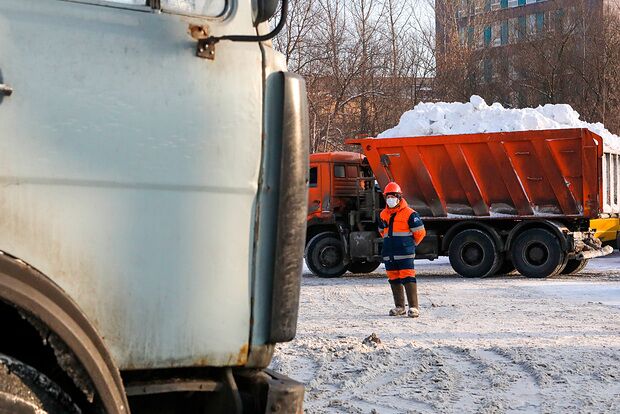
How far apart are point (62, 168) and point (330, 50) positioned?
25.7 m

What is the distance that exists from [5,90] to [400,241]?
29.1 ft

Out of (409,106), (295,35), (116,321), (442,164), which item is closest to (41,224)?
(116,321)

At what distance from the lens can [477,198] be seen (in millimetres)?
17484

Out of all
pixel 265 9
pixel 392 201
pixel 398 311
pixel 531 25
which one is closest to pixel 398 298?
pixel 398 311

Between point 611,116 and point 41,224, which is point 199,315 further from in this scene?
point 611,116

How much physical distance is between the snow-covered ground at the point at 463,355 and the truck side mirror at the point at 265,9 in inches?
149

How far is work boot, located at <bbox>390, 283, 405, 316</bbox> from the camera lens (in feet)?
38.1

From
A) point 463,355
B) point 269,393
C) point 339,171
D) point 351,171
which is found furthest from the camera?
point 351,171

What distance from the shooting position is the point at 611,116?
32344 mm

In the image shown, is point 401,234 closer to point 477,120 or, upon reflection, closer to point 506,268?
point 506,268

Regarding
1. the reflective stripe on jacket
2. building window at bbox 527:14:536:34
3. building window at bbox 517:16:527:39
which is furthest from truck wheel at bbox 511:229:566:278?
building window at bbox 527:14:536:34

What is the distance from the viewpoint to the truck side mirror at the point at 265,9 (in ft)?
10.3

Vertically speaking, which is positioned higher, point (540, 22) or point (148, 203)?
point (540, 22)

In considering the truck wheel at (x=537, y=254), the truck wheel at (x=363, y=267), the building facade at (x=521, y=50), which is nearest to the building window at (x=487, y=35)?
the building facade at (x=521, y=50)
